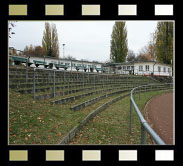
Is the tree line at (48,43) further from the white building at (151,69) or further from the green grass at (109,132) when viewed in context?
the green grass at (109,132)

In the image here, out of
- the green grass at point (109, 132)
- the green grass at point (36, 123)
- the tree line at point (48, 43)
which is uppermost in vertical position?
the tree line at point (48, 43)

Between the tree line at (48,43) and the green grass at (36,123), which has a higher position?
the tree line at (48,43)

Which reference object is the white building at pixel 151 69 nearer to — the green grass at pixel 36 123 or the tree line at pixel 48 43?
the tree line at pixel 48 43

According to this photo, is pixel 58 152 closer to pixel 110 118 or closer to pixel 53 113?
pixel 53 113

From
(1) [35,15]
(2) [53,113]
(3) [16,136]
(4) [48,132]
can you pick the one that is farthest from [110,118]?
(1) [35,15]

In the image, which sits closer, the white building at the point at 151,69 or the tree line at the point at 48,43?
the tree line at the point at 48,43

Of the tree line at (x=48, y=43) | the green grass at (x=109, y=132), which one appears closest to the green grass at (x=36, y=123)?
the green grass at (x=109, y=132)

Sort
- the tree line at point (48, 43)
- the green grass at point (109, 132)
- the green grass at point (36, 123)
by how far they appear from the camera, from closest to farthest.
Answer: the green grass at point (36, 123), the green grass at point (109, 132), the tree line at point (48, 43)

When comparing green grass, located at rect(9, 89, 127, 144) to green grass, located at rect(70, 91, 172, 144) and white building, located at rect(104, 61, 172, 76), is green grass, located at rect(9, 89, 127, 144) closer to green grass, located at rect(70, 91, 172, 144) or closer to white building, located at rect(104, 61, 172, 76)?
green grass, located at rect(70, 91, 172, 144)

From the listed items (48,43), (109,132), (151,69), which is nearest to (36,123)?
(109,132)

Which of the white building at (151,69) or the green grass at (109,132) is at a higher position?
the white building at (151,69)

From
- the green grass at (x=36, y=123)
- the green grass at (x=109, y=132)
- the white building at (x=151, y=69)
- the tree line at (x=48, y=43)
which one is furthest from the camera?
the white building at (x=151, y=69)

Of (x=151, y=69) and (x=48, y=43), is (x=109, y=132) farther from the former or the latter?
(x=151, y=69)

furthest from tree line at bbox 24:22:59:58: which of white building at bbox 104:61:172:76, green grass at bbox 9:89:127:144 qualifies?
green grass at bbox 9:89:127:144
